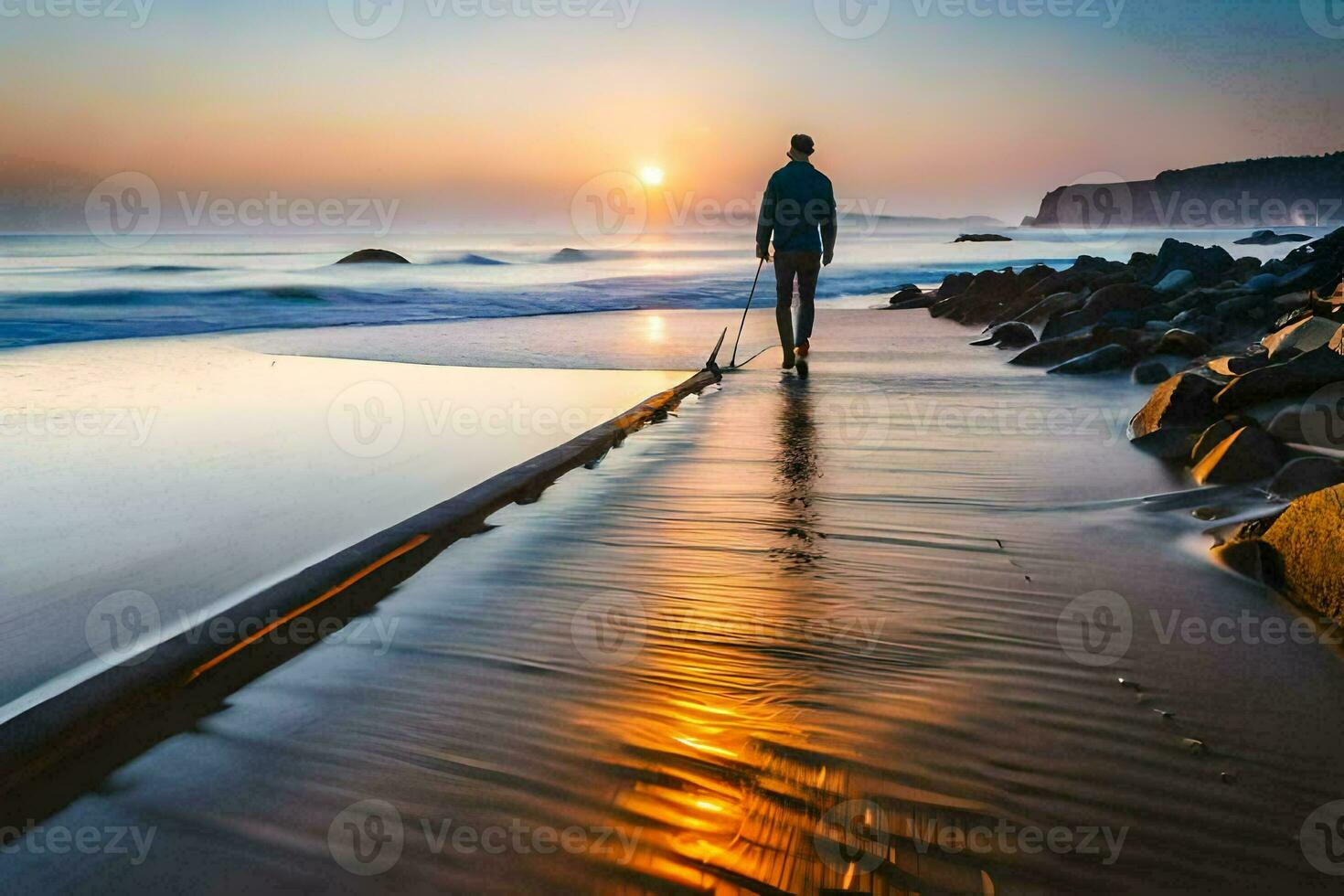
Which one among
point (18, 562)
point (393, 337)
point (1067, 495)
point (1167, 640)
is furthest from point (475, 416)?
point (393, 337)

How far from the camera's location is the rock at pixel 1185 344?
883 centimetres

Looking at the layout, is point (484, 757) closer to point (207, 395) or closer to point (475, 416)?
point (475, 416)

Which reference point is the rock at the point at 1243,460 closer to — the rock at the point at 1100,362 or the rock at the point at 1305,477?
the rock at the point at 1305,477

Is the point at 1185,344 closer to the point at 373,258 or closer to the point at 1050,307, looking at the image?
the point at 1050,307

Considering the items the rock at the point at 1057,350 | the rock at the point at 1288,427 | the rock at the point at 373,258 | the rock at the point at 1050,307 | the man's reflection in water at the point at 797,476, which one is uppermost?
the rock at the point at 373,258

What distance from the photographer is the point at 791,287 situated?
32.1 ft

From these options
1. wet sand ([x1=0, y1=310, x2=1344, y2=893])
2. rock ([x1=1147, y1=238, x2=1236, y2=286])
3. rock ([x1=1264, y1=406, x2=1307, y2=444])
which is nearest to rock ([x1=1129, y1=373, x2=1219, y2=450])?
rock ([x1=1264, y1=406, x2=1307, y2=444])

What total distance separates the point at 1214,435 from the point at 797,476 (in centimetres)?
210

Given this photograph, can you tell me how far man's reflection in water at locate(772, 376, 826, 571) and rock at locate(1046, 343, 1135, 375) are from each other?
3.10 metres

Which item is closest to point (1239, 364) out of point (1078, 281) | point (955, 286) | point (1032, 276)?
point (1078, 281)

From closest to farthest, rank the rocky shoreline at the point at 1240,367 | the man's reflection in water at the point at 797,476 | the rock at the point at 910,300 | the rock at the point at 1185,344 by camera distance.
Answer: the rocky shoreline at the point at 1240,367
the man's reflection in water at the point at 797,476
the rock at the point at 1185,344
the rock at the point at 910,300

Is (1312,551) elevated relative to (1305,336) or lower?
lower

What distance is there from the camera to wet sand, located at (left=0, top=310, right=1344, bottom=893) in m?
1.64

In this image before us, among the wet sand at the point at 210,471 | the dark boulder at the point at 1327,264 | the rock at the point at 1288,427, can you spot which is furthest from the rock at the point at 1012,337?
the rock at the point at 1288,427
